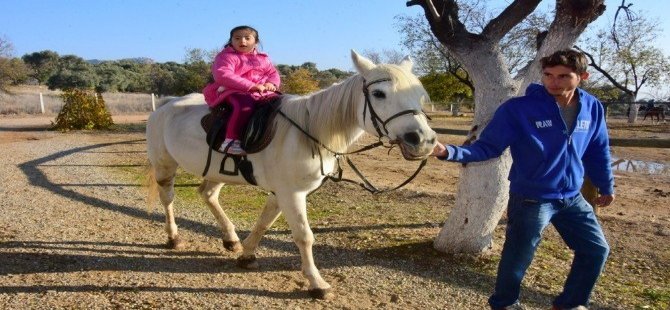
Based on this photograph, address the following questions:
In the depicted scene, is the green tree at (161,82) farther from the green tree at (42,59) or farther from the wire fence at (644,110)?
the wire fence at (644,110)

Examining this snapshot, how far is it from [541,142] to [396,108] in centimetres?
86

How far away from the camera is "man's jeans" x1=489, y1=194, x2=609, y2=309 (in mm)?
2723

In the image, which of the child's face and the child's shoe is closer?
the child's shoe

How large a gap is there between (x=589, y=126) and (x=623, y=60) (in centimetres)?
3714

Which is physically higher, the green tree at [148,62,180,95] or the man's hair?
the green tree at [148,62,180,95]

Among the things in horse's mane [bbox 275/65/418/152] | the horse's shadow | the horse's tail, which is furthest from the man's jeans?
the horse's tail

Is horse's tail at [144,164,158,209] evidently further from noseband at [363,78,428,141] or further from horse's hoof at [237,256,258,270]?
noseband at [363,78,428,141]

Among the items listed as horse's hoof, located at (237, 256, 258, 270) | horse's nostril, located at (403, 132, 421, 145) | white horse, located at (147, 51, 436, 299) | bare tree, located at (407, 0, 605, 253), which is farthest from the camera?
horse's hoof, located at (237, 256, 258, 270)

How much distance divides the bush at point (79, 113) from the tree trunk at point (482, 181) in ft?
59.8

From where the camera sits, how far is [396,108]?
117 inches

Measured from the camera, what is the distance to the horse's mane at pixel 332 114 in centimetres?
348

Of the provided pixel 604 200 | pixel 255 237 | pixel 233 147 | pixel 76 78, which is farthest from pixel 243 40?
pixel 76 78

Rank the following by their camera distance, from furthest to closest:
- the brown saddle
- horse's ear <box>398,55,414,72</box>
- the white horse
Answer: the brown saddle
horse's ear <box>398,55,414,72</box>
the white horse

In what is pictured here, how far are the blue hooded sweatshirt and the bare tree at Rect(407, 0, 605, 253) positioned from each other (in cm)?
151
